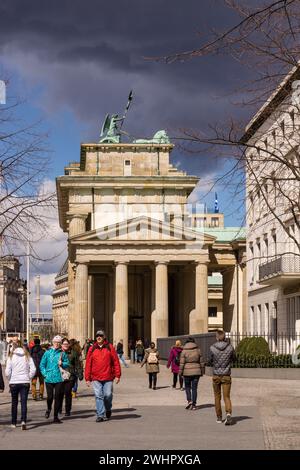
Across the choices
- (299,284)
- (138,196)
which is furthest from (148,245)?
(299,284)

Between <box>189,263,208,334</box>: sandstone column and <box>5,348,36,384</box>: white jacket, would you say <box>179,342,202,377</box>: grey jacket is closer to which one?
<box>5,348,36,384</box>: white jacket

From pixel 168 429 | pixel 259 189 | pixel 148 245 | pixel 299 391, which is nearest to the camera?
pixel 168 429

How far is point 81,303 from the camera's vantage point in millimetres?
80375

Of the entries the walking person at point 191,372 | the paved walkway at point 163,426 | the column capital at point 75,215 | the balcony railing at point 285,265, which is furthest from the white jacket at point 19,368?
the column capital at point 75,215

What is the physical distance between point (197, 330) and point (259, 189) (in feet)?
198

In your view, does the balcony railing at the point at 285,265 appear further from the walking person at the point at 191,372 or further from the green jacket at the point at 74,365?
the walking person at the point at 191,372

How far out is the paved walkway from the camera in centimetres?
1562

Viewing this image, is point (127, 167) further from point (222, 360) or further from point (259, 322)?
point (222, 360)

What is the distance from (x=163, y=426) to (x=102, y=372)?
2189 millimetres

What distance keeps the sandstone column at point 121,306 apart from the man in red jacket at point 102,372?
189 ft

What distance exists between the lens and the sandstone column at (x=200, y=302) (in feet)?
261

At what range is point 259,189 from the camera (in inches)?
774

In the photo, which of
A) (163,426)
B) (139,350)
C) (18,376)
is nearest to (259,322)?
(139,350)
